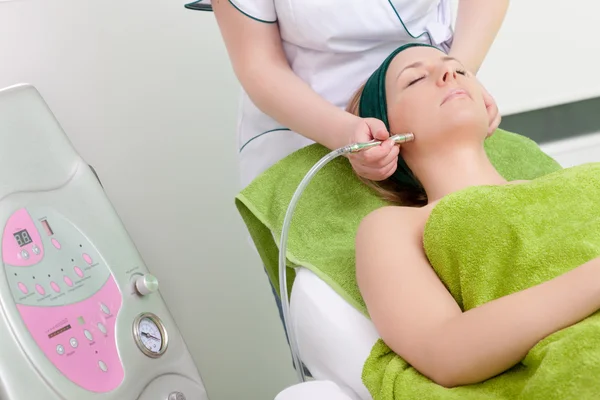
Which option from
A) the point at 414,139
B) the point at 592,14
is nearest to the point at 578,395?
the point at 414,139

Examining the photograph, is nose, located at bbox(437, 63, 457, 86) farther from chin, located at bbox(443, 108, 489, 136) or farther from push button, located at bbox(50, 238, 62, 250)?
push button, located at bbox(50, 238, 62, 250)

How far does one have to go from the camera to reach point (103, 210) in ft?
3.95

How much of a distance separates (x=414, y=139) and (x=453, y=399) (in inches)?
20.5

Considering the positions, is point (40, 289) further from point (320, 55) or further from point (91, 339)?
point (320, 55)

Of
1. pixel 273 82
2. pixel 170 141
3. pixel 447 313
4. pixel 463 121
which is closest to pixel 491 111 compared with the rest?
pixel 463 121

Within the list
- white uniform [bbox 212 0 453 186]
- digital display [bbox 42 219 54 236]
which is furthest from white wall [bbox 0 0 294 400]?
digital display [bbox 42 219 54 236]

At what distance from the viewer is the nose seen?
1.21 meters

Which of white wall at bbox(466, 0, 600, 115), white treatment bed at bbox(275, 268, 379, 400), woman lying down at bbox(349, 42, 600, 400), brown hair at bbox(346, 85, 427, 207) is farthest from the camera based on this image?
white wall at bbox(466, 0, 600, 115)

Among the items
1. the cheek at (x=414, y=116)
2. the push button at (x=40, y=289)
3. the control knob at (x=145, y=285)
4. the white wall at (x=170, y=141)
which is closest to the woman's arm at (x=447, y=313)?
the cheek at (x=414, y=116)

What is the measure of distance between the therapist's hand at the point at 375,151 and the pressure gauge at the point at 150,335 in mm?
446

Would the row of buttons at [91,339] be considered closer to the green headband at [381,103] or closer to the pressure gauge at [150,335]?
the pressure gauge at [150,335]

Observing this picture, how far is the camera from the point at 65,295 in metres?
1.08

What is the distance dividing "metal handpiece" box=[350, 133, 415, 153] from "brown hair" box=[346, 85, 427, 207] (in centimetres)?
14

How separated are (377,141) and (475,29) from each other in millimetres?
464
